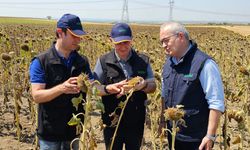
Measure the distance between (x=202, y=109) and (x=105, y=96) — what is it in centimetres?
104

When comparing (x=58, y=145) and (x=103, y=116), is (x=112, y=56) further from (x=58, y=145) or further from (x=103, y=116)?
(x=58, y=145)

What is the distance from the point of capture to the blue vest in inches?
134

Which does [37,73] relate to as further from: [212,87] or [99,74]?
[212,87]

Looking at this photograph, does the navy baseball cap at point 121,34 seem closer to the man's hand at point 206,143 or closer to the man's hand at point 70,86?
the man's hand at point 70,86

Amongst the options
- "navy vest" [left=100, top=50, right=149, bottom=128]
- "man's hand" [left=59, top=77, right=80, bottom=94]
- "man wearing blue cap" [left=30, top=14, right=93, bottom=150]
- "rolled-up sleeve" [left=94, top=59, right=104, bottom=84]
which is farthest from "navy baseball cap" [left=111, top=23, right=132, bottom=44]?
"man's hand" [left=59, top=77, right=80, bottom=94]

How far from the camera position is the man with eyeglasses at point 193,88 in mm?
3312

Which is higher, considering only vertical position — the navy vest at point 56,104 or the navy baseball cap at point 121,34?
the navy baseball cap at point 121,34

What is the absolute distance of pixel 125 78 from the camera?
4.01 m

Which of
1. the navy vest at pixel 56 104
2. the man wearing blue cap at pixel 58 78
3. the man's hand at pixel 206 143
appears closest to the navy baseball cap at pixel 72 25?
the man wearing blue cap at pixel 58 78

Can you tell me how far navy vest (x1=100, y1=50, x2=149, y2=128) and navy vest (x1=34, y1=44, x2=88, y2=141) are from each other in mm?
558

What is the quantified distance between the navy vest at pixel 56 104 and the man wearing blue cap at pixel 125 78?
54 centimetres

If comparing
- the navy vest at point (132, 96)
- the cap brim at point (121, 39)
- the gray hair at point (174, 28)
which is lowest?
the navy vest at point (132, 96)

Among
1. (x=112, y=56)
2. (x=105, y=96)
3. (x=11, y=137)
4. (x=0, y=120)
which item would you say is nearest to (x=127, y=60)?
(x=112, y=56)

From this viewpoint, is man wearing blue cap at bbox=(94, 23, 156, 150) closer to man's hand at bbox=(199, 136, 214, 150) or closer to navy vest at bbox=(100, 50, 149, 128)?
navy vest at bbox=(100, 50, 149, 128)
